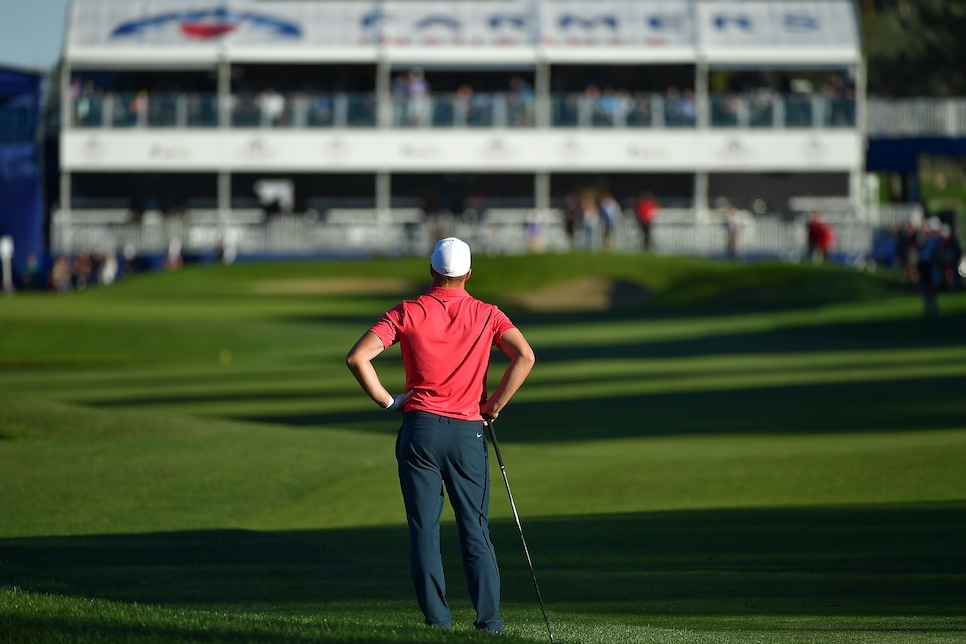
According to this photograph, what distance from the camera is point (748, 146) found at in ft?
184

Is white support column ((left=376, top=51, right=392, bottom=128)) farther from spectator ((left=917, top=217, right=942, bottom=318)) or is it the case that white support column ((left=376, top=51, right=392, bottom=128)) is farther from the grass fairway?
spectator ((left=917, top=217, right=942, bottom=318))

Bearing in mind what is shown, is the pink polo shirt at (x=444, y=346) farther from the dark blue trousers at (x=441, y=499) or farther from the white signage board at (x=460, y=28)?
the white signage board at (x=460, y=28)

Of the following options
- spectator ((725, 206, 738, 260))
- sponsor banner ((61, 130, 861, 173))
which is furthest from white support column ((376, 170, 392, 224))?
spectator ((725, 206, 738, 260))

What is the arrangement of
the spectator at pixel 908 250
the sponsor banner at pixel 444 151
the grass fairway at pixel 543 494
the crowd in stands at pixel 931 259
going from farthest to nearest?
the sponsor banner at pixel 444 151
the spectator at pixel 908 250
the crowd in stands at pixel 931 259
the grass fairway at pixel 543 494

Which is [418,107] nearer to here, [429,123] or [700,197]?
[429,123]

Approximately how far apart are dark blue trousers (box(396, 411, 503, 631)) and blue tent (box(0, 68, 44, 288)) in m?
47.7

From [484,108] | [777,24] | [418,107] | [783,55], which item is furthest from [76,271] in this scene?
[777,24]

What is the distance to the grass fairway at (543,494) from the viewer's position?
822 cm

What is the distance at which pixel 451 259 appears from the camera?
280 inches

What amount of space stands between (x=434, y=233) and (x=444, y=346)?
46.1 m

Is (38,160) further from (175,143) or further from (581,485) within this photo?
(581,485)

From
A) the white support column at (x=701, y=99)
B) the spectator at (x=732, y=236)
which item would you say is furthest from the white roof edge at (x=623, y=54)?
the spectator at (x=732, y=236)

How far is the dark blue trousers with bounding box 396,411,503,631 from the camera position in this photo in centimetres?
698

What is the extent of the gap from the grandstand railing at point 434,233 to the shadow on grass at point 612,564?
129 ft
